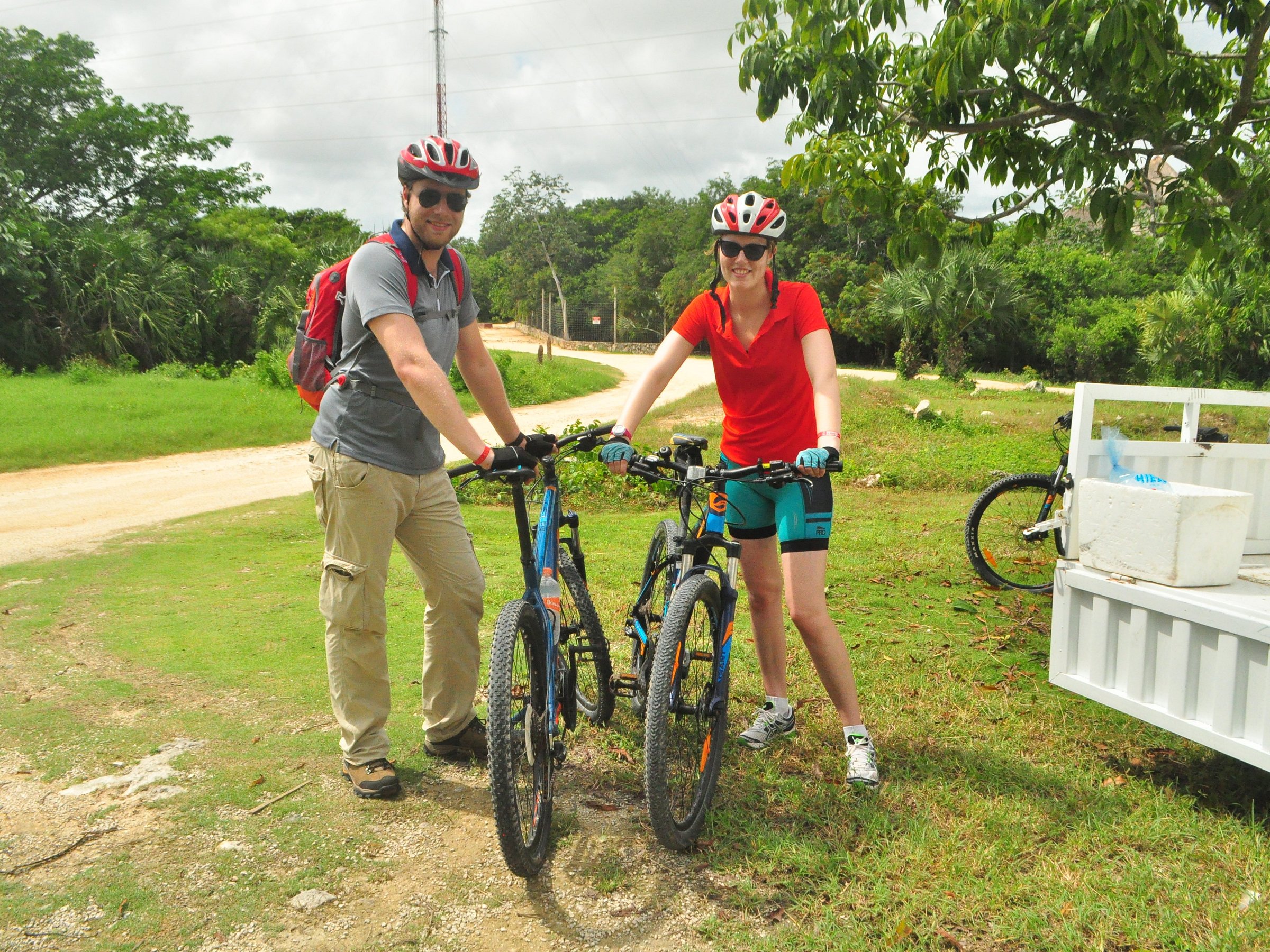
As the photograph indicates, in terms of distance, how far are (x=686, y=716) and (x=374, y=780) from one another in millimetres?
1077

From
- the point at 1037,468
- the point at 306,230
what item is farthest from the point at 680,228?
the point at 1037,468

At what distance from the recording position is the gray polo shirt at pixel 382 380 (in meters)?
3.14

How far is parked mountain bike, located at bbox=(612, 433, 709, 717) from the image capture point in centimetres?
342

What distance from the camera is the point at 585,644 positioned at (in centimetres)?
380

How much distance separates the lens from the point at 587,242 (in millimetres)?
78062

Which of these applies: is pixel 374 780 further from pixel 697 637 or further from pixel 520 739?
pixel 697 637

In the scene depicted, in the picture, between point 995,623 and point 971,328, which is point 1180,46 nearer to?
point 995,623

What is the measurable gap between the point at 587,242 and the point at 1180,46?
245 ft

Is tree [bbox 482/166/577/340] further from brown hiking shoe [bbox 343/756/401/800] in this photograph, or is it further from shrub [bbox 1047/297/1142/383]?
brown hiking shoe [bbox 343/756/401/800]

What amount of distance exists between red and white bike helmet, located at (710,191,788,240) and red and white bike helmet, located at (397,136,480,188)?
0.82 m

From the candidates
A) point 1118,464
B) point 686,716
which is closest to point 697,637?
point 686,716

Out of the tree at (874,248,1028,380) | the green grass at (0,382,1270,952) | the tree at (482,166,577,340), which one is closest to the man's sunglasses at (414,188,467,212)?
the green grass at (0,382,1270,952)

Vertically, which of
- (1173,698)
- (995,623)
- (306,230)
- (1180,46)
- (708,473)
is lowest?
(995,623)

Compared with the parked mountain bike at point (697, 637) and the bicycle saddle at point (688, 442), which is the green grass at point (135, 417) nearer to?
the bicycle saddle at point (688, 442)
